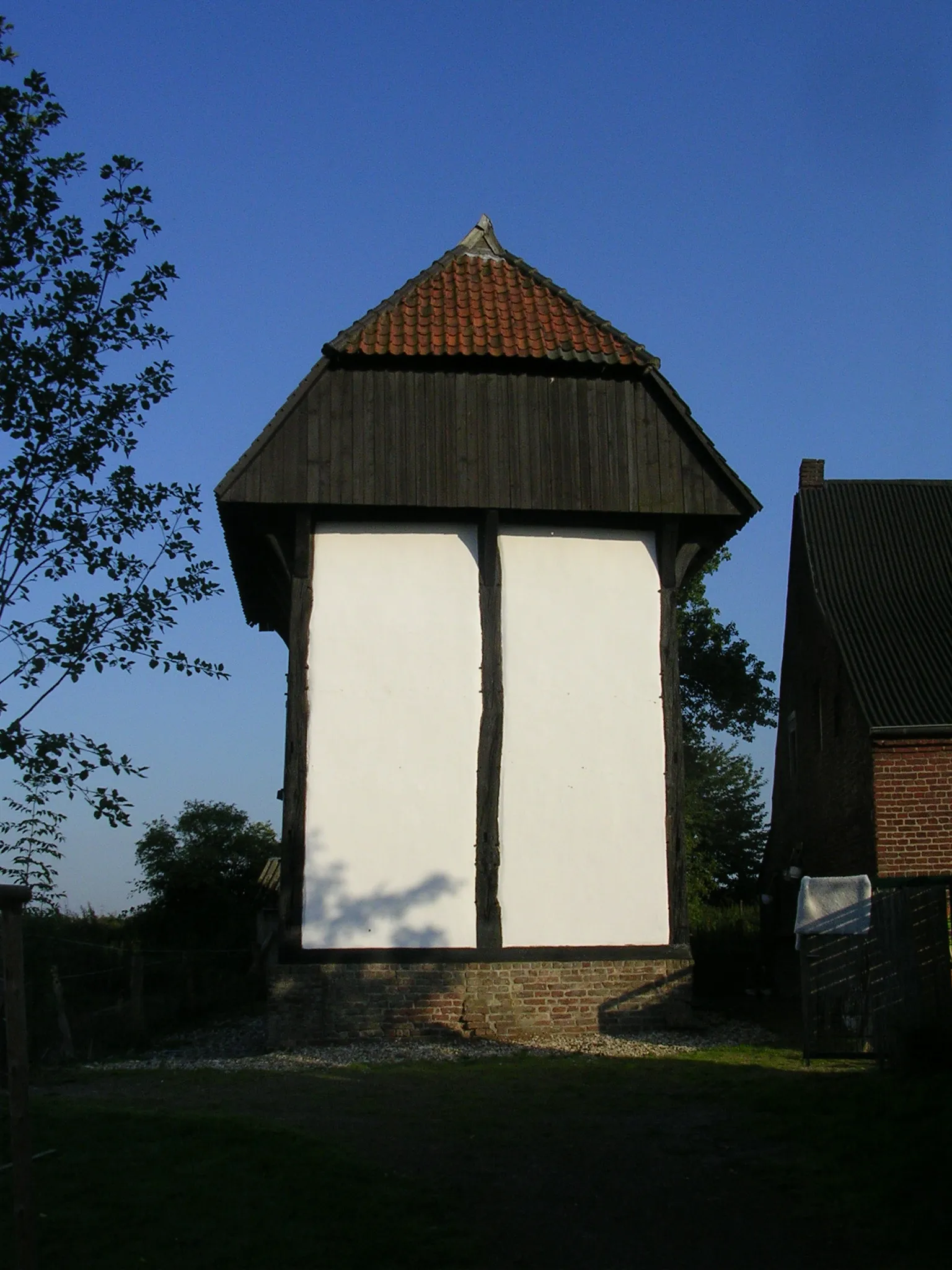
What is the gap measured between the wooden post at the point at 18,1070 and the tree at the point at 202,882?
21239mm

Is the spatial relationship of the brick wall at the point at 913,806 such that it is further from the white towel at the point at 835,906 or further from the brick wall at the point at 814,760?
the white towel at the point at 835,906

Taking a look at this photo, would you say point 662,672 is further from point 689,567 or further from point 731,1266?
point 731,1266

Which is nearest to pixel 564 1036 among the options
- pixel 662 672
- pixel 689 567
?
pixel 662 672

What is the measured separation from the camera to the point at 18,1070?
5738 mm

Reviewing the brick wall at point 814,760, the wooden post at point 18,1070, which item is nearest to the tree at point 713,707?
the brick wall at point 814,760

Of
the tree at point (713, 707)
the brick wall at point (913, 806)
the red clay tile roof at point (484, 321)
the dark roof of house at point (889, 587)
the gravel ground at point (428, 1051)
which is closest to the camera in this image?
the gravel ground at point (428, 1051)

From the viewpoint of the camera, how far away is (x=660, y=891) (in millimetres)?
15078

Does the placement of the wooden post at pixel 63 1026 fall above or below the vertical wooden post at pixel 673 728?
below

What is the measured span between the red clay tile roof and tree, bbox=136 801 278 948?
1484 cm

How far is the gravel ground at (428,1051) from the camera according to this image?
1305cm

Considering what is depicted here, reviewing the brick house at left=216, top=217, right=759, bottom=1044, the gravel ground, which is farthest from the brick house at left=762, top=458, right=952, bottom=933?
the brick house at left=216, top=217, right=759, bottom=1044

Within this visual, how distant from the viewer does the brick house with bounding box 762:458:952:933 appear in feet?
57.4

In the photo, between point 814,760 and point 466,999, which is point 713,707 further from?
point 466,999

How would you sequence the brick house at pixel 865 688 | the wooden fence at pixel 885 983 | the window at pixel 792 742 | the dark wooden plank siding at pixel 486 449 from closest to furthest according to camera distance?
the wooden fence at pixel 885 983
the dark wooden plank siding at pixel 486 449
the brick house at pixel 865 688
the window at pixel 792 742
